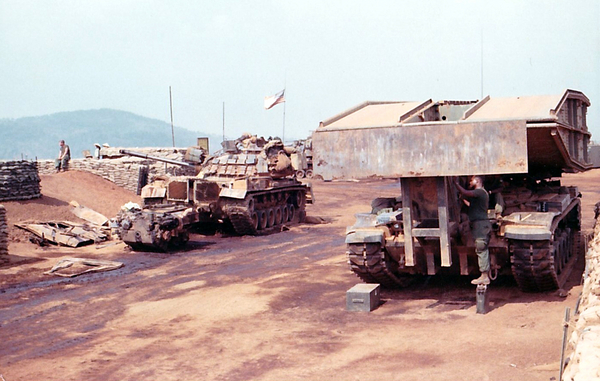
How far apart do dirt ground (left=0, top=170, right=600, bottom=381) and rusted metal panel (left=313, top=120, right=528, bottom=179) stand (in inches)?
78.3

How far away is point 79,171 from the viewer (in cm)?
2928

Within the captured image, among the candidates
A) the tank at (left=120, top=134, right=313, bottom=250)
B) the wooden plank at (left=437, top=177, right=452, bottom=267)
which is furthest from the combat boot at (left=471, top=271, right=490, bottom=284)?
the tank at (left=120, top=134, right=313, bottom=250)

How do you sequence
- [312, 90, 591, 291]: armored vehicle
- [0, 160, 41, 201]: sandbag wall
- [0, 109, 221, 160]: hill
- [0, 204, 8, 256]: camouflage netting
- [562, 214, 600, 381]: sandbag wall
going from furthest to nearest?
[0, 109, 221, 160]: hill → [0, 160, 41, 201]: sandbag wall → [0, 204, 8, 256]: camouflage netting → [312, 90, 591, 291]: armored vehicle → [562, 214, 600, 381]: sandbag wall

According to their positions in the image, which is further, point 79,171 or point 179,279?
point 79,171

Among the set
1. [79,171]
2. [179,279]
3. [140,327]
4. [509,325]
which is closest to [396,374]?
[509,325]

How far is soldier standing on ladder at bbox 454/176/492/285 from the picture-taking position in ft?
33.5

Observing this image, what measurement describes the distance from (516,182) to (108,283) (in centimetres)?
760

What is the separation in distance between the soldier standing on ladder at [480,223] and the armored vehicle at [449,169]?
0.23 metres

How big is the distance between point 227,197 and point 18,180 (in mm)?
6618

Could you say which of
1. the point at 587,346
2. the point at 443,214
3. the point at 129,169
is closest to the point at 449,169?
the point at 443,214

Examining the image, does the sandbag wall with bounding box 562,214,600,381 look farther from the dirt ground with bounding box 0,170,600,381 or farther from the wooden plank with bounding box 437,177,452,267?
the wooden plank with bounding box 437,177,452,267

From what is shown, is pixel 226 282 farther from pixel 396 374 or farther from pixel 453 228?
pixel 396 374

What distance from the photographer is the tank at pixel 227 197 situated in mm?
17719

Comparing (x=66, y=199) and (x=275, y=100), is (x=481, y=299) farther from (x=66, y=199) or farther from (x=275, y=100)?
(x=275, y=100)
